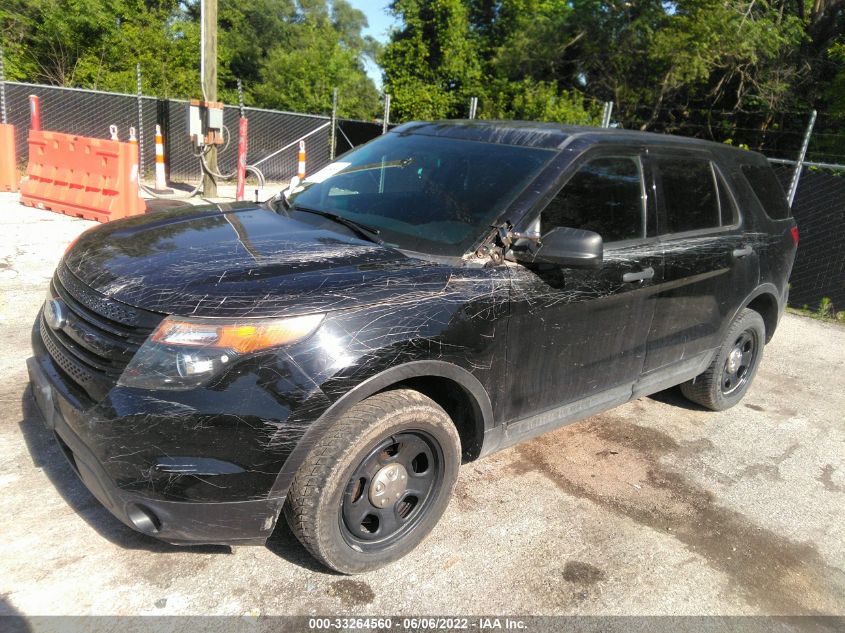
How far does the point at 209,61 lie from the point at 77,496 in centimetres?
982

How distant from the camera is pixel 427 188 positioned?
335 cm

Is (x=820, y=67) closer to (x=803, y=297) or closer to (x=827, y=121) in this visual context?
(x=827, y=121)

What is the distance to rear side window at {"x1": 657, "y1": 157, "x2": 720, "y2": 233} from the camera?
3.76m

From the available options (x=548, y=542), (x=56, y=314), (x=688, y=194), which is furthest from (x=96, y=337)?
(x=688, y=194)

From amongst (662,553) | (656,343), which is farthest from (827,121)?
(662,553)

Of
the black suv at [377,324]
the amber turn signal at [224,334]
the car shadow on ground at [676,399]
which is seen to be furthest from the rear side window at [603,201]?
the car shadow on ground at [676,399]

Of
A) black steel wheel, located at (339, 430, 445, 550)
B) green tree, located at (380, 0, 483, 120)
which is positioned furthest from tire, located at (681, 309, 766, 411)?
green tree, located at (380, 0, 483, 120)

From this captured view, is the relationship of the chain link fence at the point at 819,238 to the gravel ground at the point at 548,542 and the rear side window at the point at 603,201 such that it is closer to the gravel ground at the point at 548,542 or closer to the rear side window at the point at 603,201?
the gravel ground at the point at 548,542

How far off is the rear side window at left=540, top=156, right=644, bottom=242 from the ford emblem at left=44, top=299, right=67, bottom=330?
7.09 ft

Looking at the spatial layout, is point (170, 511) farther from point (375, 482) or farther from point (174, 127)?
point (174, 127)

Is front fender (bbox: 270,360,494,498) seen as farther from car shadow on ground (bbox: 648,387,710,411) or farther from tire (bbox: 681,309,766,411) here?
car shadow on ground (bbox: 648,387,710,411)

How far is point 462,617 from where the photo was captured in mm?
2574

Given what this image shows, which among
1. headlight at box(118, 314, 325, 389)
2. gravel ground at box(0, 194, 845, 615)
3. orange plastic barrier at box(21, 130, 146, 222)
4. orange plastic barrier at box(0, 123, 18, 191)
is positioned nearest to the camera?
headlight at box(118, 314, 325, 389)

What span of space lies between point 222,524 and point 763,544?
270cm
